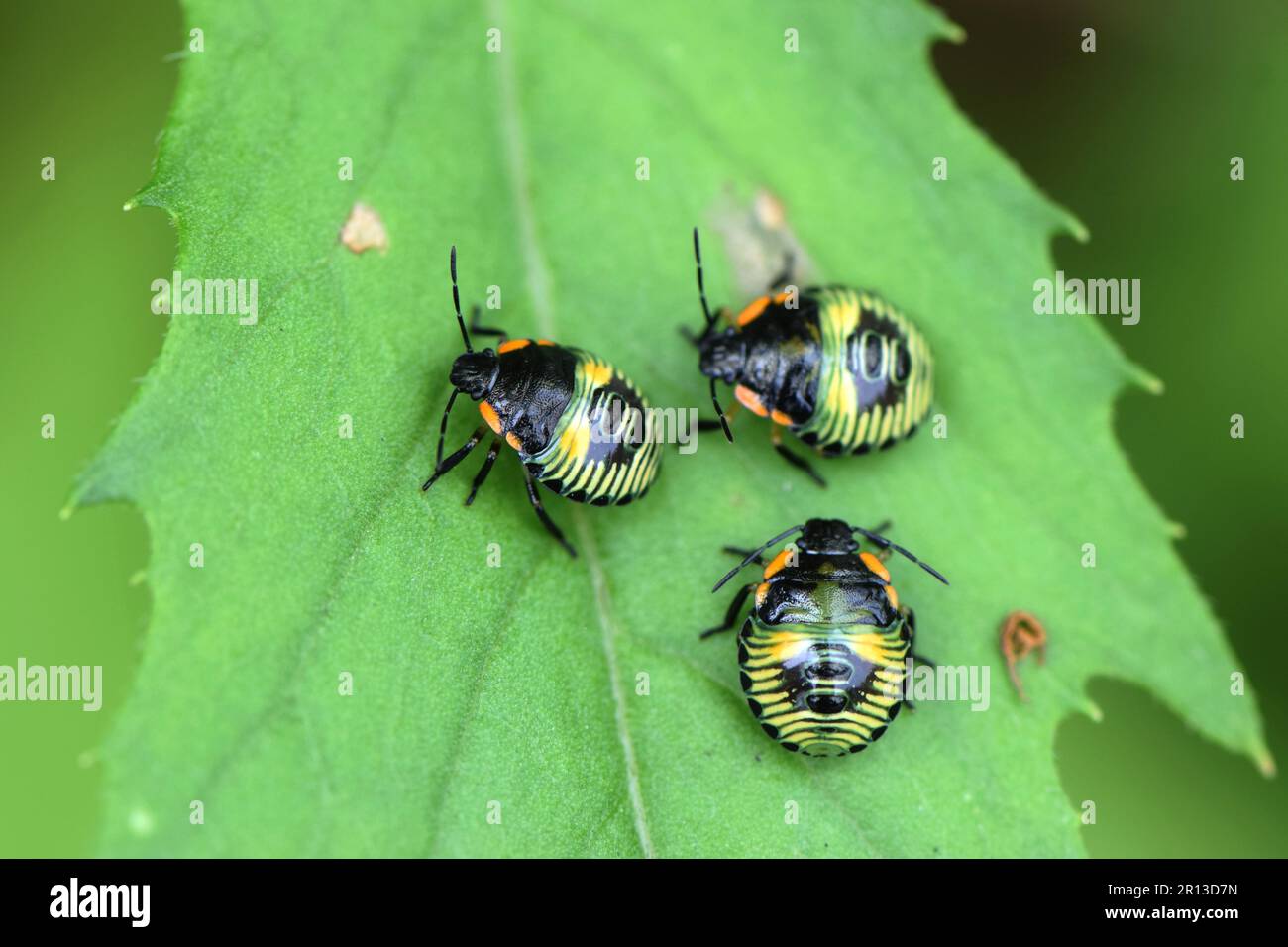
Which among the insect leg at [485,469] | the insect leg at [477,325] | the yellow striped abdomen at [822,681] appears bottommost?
the yellow striped abdomen at [822,681]

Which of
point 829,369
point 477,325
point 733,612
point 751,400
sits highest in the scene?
point 477,325

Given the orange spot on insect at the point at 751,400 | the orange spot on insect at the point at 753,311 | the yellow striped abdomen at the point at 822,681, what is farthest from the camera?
the orange spot on insect at the point at 753,311

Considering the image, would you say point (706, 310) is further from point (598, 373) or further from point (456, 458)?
point (456, 458)

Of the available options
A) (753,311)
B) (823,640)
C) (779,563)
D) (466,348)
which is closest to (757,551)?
(779,563)

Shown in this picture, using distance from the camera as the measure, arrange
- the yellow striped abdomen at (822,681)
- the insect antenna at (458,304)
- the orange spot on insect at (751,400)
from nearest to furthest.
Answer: the yellow striped abdomen at (822,681) < the insect antenna at (458,304) < the orange spot on insect at (751,400)

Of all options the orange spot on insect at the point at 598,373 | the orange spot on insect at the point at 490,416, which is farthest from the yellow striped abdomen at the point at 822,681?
the orange spot on insect at the point at 490,416

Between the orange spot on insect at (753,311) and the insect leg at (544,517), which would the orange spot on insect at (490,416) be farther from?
the orange spot on insect at (753,311)

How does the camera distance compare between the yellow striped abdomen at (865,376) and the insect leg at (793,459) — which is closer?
the yellow striped abdomen at (865,376)
